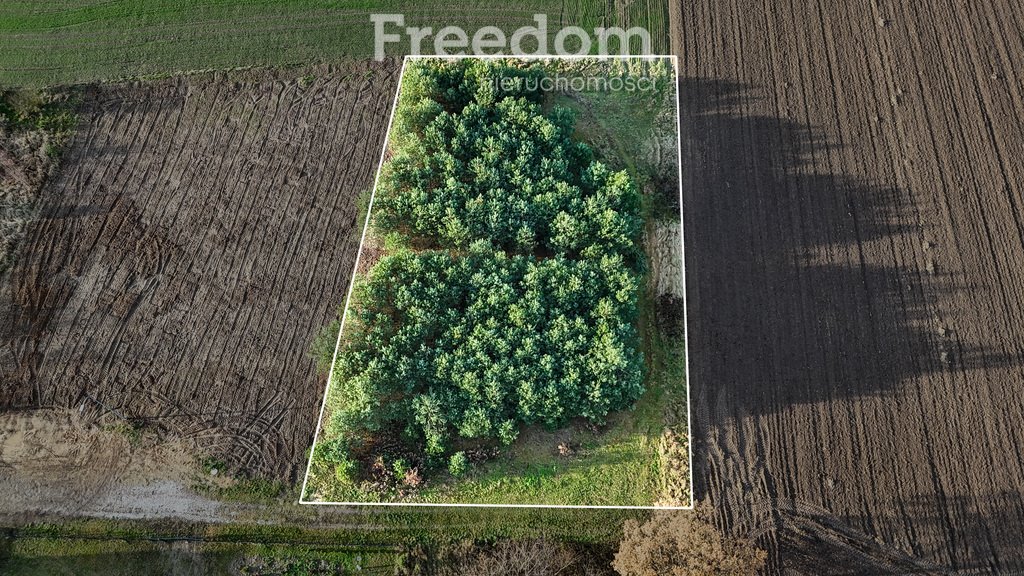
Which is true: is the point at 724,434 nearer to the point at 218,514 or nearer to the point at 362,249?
the point at 362,249

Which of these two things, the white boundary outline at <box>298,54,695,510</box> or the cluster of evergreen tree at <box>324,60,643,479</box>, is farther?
the white boundary outline at <box>298,54,695,510</box>

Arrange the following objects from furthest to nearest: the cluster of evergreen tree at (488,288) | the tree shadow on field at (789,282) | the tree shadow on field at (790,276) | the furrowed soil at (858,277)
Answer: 1. the tree shadow on field at (790,276)
2. the tree shadow on field at (789,282)
3. the furrowed soil at (858,277)
4. the cluster of evergreen tree at (488,288)

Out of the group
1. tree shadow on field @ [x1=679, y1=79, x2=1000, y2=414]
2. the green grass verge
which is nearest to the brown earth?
the green grass verge

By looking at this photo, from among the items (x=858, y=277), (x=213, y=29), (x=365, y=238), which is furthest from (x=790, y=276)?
(x=213, y=29)

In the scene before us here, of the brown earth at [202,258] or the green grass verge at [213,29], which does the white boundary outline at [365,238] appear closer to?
the brown earth at [202,258]

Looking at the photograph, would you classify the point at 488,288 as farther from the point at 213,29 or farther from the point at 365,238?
the point at 213,29

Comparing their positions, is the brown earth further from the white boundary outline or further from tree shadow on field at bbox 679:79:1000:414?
tree shadow on field at bbox 679:79:1000:414

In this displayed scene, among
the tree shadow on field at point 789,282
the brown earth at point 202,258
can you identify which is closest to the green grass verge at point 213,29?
the brown earth at point 202,258

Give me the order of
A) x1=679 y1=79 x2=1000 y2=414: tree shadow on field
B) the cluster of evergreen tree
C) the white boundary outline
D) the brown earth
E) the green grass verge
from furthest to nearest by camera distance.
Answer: the green grass verge, the brown earth, x1=679 y1=79 x2=1000 y2=414: tree shadow on field, the white boundary outline, the cluster of evergreen tree
